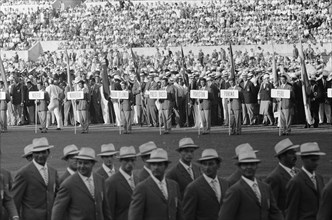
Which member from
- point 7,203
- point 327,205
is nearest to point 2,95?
point 7,203

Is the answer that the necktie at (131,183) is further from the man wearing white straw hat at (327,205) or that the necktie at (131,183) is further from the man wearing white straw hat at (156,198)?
the man wearing white straw hat at (327,205)

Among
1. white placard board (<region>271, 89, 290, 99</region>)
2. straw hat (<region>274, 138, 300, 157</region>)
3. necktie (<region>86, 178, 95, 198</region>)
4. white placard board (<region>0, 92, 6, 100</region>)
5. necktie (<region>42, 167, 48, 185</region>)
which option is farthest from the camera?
white placard board (<region>0, 92, 6, 100</region>)

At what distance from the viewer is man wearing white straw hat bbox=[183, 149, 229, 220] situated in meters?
12.5

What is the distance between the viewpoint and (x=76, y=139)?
104ft

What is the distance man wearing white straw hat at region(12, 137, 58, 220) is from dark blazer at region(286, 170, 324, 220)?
10.2ft

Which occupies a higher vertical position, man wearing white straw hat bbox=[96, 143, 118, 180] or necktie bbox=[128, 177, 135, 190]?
man wearing white straw hat bbox=[96, 143, 118, 180]

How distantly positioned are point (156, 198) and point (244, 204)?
1029 millimetres

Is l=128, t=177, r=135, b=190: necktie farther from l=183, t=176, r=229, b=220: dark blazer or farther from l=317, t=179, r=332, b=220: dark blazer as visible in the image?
l=317, t=179, r=332, b=220: dark blazer

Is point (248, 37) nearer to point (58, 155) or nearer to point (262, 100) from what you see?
point (262, 100)

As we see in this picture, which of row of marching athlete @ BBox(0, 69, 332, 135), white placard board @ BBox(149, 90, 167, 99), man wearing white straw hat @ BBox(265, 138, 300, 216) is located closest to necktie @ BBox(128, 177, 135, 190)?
man wearing white straw hat @ BBox(265, 138, 300, 216)

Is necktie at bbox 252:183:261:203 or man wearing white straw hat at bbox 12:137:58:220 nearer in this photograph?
necktie at bbox 252:183:261:203

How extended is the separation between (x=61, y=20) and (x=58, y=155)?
35690mm

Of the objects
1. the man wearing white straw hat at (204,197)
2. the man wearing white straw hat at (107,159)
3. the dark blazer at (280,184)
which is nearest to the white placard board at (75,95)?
the man wearing white straw hat at (107,159)

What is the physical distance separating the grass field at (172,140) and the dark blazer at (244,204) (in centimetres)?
1011
